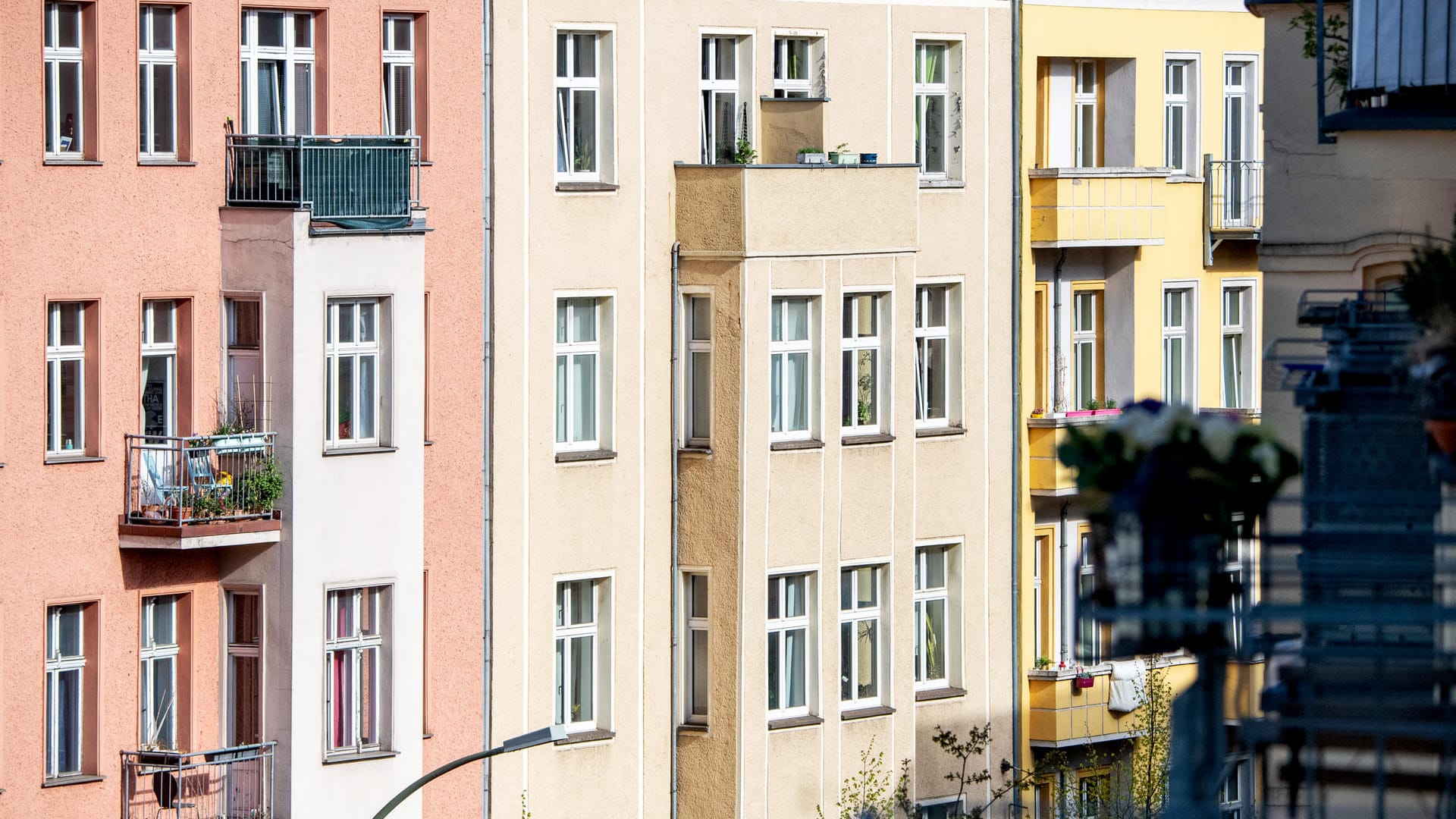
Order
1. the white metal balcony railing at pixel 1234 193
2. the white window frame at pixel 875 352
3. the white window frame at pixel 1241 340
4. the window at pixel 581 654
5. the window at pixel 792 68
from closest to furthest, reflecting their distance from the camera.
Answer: the window at pixel 581 654
the window at pixel 792 68
the white window frame at pixel 875 352
the white metal balcony railing at pixel 1234 193
the white window frame at pixel 1241 340

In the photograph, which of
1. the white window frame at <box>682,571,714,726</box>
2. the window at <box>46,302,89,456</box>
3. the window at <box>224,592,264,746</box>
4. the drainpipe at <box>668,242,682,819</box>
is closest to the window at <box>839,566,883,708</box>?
the white window frame at <box>682,571,714,726</box>

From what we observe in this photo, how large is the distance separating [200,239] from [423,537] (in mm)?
3979

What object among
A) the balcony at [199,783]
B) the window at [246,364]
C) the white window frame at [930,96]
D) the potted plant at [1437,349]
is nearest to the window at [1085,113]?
the white window frame at [930,96]

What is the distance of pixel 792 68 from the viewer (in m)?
37.7

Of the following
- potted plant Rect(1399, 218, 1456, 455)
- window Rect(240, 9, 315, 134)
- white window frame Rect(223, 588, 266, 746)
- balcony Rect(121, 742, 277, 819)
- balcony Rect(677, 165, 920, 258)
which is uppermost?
window Rect(240, 9, 315, 134)

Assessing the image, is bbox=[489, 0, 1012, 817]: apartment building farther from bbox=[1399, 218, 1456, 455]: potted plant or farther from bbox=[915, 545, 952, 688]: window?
bbox=[1399, 218, 1456, 455]: potted plant

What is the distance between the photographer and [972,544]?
131 ft

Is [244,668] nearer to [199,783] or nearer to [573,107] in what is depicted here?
[199,783]

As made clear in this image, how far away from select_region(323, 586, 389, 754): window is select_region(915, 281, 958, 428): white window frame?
8.65 meters

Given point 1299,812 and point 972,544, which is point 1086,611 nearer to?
point 1299,812

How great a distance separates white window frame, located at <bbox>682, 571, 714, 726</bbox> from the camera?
3681 centimetres

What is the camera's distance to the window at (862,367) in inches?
1487

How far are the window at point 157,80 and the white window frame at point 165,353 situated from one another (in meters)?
1.47

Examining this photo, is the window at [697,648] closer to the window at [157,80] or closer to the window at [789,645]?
the window at [789,645]
